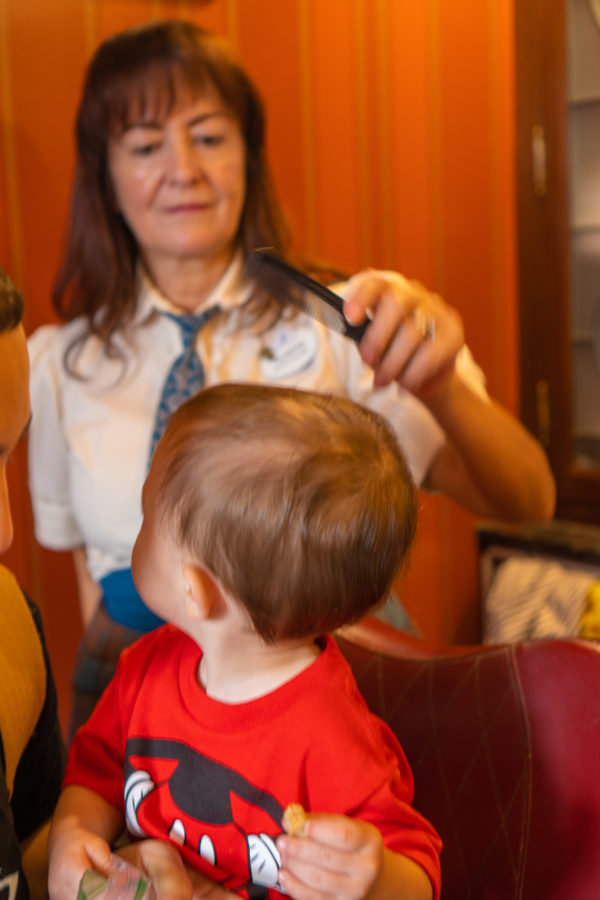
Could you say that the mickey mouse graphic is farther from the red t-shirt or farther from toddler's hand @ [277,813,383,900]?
toddler's hand @ [277,813,383,900]

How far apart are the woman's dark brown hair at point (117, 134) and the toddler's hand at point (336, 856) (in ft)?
3.75

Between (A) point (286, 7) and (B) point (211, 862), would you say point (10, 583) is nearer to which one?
(B) point (211, 862)

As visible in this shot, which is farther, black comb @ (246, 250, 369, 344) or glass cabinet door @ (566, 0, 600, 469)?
glass cabinet door @ (566, 0, 600, 469)

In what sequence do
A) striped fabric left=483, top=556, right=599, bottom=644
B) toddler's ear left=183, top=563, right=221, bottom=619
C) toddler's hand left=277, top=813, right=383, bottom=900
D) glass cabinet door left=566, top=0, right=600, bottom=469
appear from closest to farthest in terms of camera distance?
Answer: 1. toddler's hand left=277, top=813, right=383, bottom=900
2. toddler's ear left=183, top=563, right=221, bottom=619
3. striped fabric left=483, top=556, right=599, bottom=644
4. glass cabinet door left=566, top=0, right=600, bottom=469

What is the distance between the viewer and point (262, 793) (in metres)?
0.82

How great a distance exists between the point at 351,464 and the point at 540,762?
0.41 metres

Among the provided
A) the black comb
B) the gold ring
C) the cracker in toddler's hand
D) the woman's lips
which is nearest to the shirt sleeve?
the woman's lips

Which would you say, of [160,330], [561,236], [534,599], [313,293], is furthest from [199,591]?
[561,236]

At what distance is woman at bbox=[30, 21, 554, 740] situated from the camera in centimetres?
157

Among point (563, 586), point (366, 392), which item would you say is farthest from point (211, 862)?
point (563, 586)

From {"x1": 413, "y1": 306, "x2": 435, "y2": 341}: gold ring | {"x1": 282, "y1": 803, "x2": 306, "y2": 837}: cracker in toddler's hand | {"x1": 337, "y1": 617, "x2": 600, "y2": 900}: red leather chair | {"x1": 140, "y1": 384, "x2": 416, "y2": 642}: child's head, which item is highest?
{"x1": 413, "y1": 306, "x2": 435, "y2": 341}: gold ring

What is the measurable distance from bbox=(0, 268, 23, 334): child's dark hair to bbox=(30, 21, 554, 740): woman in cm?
85

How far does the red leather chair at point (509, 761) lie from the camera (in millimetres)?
923

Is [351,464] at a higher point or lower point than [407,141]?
lower
